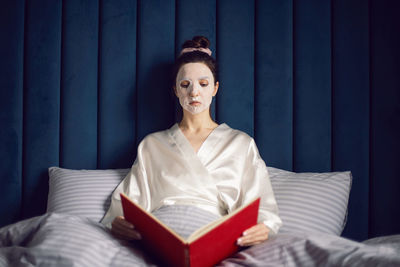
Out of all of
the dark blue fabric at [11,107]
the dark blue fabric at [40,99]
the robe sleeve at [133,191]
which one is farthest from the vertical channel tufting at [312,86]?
the dark blue fabric at [11,107]

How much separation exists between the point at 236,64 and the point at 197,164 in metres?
0.57

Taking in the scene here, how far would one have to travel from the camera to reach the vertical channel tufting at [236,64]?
1.48 metres

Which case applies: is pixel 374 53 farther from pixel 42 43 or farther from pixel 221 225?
pixel 42 43

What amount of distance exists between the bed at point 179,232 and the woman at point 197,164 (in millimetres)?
113

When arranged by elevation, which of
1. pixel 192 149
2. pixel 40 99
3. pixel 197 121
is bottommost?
pixel 192 149

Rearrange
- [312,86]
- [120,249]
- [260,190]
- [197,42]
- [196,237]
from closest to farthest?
[196,237], [120,249], [260,190], [197,42], [312,86]

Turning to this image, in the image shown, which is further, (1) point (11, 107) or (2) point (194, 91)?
(1) point (11, 107)

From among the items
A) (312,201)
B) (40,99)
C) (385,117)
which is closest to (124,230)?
(312,201)

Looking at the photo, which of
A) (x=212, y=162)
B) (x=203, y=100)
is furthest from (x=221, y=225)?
(x=203, y=100)

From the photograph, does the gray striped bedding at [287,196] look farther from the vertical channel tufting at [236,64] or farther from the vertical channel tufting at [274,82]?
the vertical channel tufting at [236,64]

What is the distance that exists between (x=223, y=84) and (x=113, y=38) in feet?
1.81

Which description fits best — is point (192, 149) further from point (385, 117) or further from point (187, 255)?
point (385, 117)

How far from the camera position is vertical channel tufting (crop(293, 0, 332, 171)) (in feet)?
4.76

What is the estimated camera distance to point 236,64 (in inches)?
58.8
